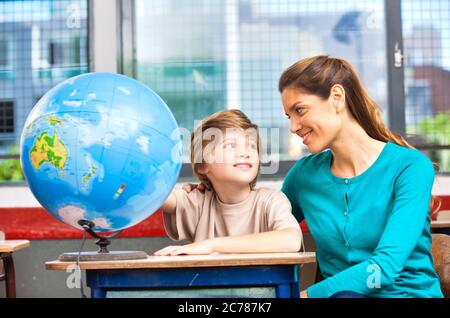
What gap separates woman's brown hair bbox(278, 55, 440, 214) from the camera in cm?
211

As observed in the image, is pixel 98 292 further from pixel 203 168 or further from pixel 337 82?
pixel 337 82

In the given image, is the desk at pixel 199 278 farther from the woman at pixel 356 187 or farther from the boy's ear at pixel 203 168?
the boy's ear at pixel 203 168

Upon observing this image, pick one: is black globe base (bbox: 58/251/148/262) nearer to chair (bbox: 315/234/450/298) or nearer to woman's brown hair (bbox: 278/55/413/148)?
woman's brown hair (bbox: 278/55/413/148)

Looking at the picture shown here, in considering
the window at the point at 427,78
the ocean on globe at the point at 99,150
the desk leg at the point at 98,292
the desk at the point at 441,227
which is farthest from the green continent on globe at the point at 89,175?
the window at the point at 427,78

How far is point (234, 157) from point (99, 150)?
60 cm

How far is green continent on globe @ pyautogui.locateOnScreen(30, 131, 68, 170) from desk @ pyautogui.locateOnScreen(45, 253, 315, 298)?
23 centimetres

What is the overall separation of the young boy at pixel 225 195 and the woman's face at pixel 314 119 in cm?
15

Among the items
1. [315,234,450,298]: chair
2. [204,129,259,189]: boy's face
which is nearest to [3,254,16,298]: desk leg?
[204,129,259,189]: boy's face

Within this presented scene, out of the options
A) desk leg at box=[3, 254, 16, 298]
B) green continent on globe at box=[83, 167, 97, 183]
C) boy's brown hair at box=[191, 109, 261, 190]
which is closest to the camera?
green continent on globe at box=[83, 167, 97, 183]

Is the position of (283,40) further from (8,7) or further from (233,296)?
(233,296)

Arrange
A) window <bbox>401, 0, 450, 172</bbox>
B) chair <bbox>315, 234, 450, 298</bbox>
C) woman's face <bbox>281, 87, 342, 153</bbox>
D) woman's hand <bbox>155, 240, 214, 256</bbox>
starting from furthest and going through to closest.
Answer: window <bbox>401, 0, 450, 172</bbox> → chair <bbox>315, 234, 450, 298</bbox> → woman's face <bbox>281, 87, 342, 153</bbox> → woman's hand <bbox>155, 240, 214, 256</bbox>

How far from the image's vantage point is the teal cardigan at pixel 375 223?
6.19 ft

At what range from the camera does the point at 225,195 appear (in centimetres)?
224

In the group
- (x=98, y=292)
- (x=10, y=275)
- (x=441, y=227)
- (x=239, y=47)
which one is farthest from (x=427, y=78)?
(x=98, y=292)
